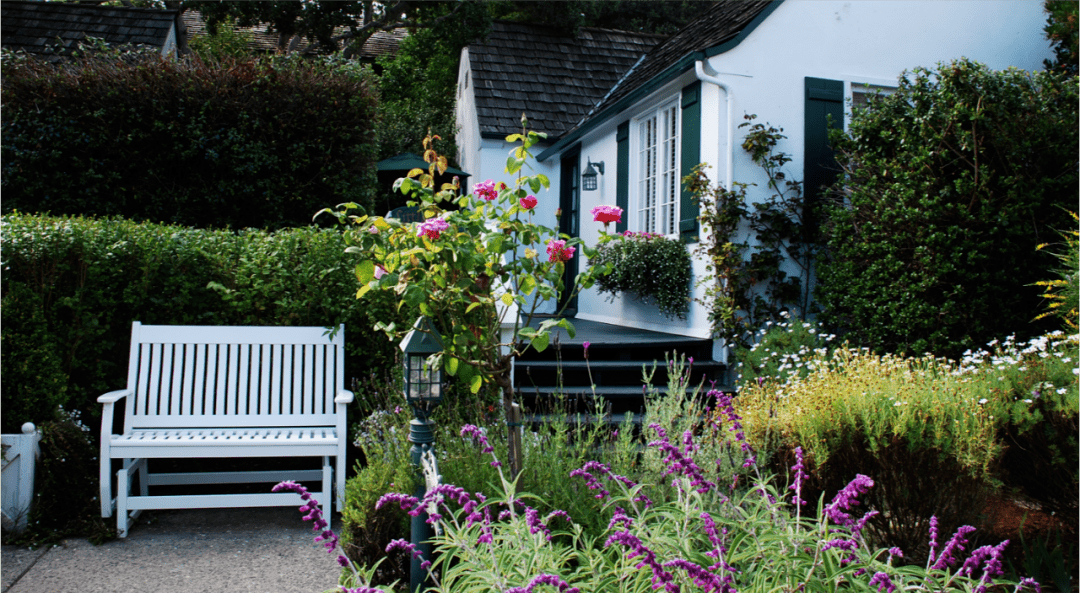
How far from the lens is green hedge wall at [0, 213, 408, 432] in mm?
4020

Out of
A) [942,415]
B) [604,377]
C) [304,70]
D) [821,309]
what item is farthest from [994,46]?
[304,70]

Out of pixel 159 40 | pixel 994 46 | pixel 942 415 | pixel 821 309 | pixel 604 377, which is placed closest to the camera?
pixel 942 415

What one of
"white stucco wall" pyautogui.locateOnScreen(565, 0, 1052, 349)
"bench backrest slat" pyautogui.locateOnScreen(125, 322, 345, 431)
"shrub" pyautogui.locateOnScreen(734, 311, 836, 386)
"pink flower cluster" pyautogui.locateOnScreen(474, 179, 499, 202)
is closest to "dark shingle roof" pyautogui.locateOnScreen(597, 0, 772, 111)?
"white stucco wall" pyautogui.locateOnScreen(565, 0, 1052, 349)

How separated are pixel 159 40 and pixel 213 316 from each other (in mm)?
9687

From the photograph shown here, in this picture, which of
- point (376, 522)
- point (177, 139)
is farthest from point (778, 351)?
point (177, 139)

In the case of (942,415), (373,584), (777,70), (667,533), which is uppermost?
(777,70)

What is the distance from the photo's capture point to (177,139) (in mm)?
6629

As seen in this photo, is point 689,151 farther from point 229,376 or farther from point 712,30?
point 229,376

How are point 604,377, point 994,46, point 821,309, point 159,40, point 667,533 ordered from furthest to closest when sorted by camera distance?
point 159,40
point 994,46
point 821,309
point 604,377
point 667,533

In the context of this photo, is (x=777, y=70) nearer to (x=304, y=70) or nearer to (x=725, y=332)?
(x=725, y=332)

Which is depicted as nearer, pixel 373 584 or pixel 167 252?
pixel 373 584

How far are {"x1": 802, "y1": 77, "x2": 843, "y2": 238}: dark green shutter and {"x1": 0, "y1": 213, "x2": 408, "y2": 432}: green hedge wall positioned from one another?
4.34 metres

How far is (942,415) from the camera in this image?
279 cm

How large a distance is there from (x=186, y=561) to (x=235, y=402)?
1.17 metres
